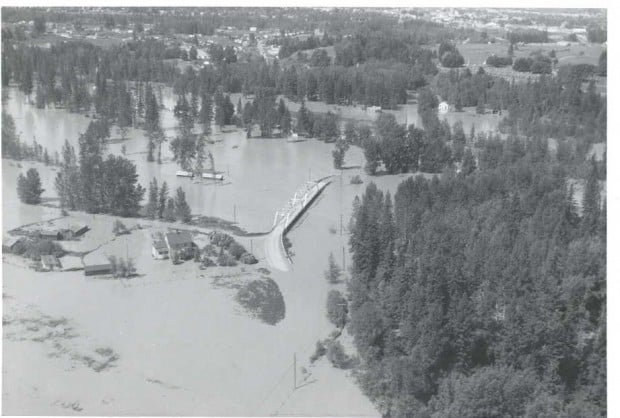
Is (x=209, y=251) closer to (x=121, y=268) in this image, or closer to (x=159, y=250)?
(x=159, y=250)

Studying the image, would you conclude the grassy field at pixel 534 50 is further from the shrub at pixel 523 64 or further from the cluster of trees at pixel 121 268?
the cluster of trees at pixel 121 268

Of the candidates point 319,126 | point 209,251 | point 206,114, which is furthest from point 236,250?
point 206,114

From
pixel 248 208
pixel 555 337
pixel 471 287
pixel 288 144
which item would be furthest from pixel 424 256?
pixel 288 144

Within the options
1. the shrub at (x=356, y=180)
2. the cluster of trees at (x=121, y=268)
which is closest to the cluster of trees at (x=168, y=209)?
the cluster of trees at (x=121, y=268)

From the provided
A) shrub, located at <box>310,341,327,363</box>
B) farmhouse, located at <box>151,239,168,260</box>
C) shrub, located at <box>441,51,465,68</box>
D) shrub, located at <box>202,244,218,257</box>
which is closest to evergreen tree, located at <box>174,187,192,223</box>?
farmhouse, located at <box>151,239,168,260</box>

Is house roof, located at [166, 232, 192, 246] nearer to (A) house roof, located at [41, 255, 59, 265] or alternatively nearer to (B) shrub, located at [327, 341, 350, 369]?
(A) house roof, located at [41, 255, 59, 265]

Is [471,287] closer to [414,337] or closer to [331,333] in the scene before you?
[414,337]
